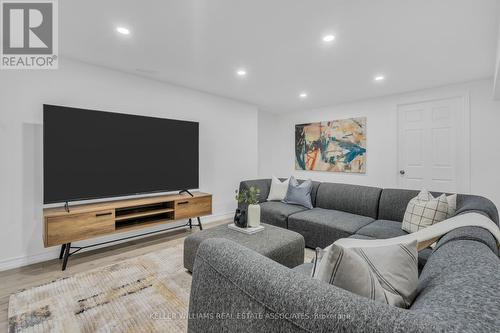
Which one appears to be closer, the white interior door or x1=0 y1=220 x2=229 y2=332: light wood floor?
x1=0 y1=220 x2=229 y2=332: light wood floor

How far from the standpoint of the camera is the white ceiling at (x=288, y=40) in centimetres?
182

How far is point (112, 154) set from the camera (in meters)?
2.84

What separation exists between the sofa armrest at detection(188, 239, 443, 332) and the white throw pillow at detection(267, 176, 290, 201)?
9.60 feet

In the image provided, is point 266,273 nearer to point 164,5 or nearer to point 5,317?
point 164,5

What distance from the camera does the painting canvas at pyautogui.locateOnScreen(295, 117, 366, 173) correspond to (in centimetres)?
455

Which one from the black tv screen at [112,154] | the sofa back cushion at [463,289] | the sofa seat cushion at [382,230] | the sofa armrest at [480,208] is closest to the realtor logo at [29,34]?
the black tv screen at [112,154]

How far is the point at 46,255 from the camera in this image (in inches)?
103

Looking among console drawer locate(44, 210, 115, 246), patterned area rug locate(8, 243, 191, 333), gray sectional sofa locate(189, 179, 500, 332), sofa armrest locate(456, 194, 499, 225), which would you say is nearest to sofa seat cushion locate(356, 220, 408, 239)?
sofa armrest locate(456, 194, 499, 225)

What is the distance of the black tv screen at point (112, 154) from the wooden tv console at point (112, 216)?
0.18 meters

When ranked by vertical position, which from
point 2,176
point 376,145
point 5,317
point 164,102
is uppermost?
point 164,102

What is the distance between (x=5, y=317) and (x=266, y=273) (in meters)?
2.24

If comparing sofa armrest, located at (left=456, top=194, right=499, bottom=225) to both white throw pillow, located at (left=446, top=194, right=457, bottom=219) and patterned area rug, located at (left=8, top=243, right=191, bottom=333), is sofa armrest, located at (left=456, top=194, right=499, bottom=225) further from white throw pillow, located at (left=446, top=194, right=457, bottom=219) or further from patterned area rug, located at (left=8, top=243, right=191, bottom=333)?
patterned area rug, located at (left=8, top=243, right=191, bottom=333)

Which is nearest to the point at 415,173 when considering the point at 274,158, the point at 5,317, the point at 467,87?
the point at 467,87

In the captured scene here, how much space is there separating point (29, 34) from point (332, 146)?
4819 millimetres
